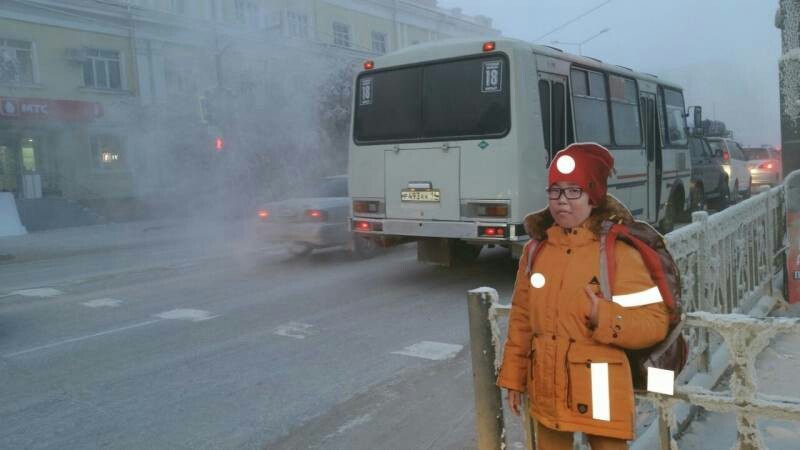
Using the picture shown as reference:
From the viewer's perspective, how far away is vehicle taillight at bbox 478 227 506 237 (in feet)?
24.2

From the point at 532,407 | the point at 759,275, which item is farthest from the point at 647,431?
the point at 759,275

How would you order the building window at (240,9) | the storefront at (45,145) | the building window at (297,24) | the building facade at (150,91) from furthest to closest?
the building window at (297,24) < the building window at (240,9) < the building facade at (150,91) < the storefront at (45,145)

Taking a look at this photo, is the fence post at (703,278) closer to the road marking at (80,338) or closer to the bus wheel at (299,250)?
the road marking at (80,338)

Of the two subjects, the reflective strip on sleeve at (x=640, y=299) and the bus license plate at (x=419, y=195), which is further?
the bus license plate at (x=419, y=195)

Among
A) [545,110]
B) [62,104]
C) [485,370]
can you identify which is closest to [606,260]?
[485,370]

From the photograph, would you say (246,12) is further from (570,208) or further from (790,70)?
(570,208)

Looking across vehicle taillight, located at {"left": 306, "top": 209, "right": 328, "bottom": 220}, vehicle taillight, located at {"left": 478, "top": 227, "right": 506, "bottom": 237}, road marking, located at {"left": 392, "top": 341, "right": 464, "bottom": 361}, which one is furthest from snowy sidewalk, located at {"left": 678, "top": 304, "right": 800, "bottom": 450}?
vehicle taillight, located at {"left": 306, "top": 209, "right": 328, "bottom": 220}

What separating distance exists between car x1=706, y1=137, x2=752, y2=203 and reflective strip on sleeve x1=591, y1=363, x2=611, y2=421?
52.8 feet

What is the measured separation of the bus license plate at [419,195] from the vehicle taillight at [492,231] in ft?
2.24

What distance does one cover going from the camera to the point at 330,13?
34219 mm

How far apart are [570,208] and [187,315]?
5991 mm

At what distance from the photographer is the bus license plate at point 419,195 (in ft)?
25.9

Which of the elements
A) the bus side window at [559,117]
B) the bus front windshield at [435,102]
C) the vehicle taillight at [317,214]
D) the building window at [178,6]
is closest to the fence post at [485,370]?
the bus front windshield at [435,102]

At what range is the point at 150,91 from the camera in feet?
91.9
